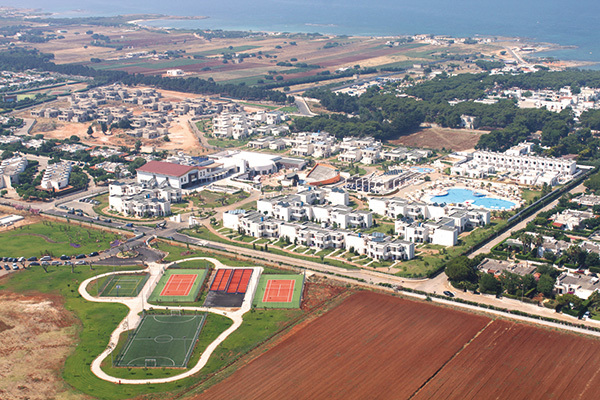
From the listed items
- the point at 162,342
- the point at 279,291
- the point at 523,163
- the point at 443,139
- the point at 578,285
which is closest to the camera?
the point at 162,342

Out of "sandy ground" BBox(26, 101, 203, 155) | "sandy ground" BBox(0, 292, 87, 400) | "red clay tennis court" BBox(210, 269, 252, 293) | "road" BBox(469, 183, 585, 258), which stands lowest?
"sandy ground" BBox(26, 101, 203, 155)

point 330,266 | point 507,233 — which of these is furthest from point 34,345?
point 507,233

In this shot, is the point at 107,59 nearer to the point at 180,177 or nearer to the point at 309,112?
the point at 309,112

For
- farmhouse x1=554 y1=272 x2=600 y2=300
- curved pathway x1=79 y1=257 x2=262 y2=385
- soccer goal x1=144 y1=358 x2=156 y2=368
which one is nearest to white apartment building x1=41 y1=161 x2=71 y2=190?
curved pathway x1=79 y1=257 x2=262 y2=385

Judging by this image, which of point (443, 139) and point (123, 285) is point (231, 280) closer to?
point (123, 285)

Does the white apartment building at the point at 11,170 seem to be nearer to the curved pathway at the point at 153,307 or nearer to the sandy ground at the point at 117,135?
the sandy ground at the point at 117,135

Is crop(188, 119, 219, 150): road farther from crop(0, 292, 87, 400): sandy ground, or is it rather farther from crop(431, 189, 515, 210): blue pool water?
crop(0, 292, 87, 400): sandy ground

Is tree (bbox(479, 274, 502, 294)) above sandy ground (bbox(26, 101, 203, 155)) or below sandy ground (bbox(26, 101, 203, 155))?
above
